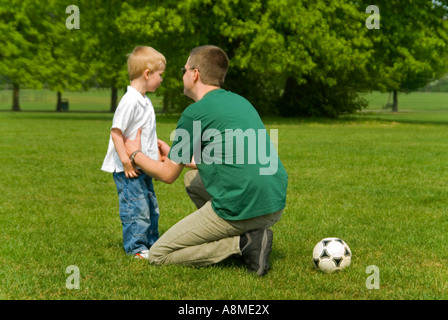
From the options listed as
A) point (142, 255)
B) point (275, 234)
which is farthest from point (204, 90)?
point (275, 234)

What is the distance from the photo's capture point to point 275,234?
6.26 metres

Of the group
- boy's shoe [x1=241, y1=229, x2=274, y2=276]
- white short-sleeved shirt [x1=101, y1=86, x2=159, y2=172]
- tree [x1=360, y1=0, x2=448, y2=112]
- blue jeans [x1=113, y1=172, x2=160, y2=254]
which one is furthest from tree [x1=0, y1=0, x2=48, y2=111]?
boy's shoe [x1=241, y1=229, x2=274, y2=276]

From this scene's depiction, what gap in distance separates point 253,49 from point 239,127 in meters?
22.6

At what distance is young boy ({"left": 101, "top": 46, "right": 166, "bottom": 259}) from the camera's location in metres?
5.23

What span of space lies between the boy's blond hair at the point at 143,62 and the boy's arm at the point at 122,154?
63cm

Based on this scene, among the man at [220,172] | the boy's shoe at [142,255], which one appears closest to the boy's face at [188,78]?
the man at [220,172]

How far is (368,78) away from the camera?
34125 millimetres

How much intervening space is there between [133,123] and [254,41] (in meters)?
21.4

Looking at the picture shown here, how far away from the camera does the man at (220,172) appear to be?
4734mm

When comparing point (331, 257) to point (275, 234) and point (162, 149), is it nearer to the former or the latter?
point (275, 234)

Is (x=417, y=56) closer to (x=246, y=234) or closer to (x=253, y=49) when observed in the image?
(x=253, y=49)

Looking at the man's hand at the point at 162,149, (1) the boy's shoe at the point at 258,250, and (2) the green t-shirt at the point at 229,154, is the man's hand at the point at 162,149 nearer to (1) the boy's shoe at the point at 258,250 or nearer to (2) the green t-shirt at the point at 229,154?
(2) the green t-shirt at the point at 229,154
